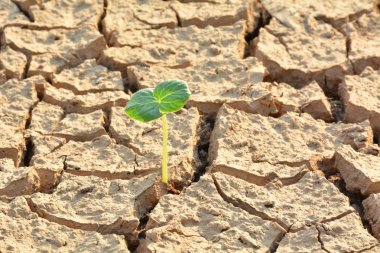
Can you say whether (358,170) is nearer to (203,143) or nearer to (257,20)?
(203,143)

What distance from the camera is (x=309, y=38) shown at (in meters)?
4.47

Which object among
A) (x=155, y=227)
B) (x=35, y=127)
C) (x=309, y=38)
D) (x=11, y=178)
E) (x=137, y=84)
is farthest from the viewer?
(x=309, y=38)

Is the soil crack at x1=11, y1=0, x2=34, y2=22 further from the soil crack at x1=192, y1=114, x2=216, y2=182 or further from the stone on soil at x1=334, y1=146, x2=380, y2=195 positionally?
the stone on soil at x1=334, y1=146, x2=380, y2=195

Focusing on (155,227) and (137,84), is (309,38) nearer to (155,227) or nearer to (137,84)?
(137,84)

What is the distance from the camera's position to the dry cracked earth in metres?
3.37

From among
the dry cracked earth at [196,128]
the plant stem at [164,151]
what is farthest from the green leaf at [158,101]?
the dry cracked earth at [196,128]

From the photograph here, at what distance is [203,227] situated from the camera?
337 cm

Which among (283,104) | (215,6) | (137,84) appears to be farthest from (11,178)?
(215,6)

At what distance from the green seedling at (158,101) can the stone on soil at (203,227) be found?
0.34 meters

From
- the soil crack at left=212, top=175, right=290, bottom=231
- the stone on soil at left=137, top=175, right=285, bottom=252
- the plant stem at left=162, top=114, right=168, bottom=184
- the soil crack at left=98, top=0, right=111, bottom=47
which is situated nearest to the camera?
the stone on soil at left=137, top=175, right=285, bottom=252

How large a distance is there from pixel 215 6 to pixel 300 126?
1051mm

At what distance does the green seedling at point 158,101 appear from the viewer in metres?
3.35

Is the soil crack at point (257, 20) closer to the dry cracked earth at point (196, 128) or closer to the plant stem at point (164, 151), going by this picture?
the dry cracked earth at point (196, 128)

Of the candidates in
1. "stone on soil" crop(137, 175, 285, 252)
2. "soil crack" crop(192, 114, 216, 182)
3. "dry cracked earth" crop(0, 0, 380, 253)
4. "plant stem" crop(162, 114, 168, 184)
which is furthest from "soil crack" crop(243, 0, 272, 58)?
"stone on soil" crop(137, 175, 285, 252)
